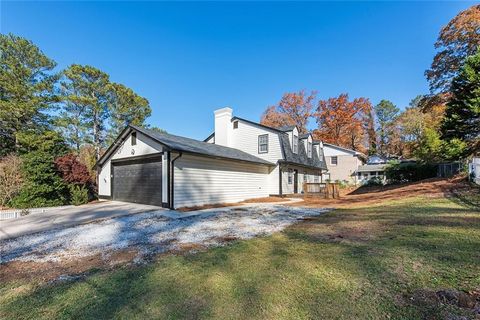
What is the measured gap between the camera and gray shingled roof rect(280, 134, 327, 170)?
1759 cm

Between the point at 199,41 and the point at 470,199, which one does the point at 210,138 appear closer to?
the point at 199,41

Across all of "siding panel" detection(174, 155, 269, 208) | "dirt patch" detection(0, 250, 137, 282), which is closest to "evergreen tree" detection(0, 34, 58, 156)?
"siding panel" detection(174, 155, 269, 208)

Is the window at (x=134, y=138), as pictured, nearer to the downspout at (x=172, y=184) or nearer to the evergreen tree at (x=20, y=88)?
the downspout at (x=172, y=184)

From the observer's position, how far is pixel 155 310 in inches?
105

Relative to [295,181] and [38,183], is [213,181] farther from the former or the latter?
[295,181]

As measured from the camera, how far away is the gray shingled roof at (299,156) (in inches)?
693

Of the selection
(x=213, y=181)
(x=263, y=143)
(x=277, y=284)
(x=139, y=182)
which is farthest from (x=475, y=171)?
(x=139, y=182)

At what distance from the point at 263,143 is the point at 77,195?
12306mm

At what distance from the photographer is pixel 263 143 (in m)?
17.9

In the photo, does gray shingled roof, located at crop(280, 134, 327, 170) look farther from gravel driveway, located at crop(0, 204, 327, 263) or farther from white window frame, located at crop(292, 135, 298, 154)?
gravel driveway, located at crop(0, 204, 327, 263)

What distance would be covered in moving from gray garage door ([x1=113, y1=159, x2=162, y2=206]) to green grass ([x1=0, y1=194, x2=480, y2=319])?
741 cm

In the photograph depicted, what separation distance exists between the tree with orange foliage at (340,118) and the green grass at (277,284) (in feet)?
103

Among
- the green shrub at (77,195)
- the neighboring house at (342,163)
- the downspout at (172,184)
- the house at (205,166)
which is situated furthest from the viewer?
the neighboring house at (342,163)

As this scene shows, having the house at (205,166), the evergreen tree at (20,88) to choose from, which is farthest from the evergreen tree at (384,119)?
the evergreen tree at (20,88)
